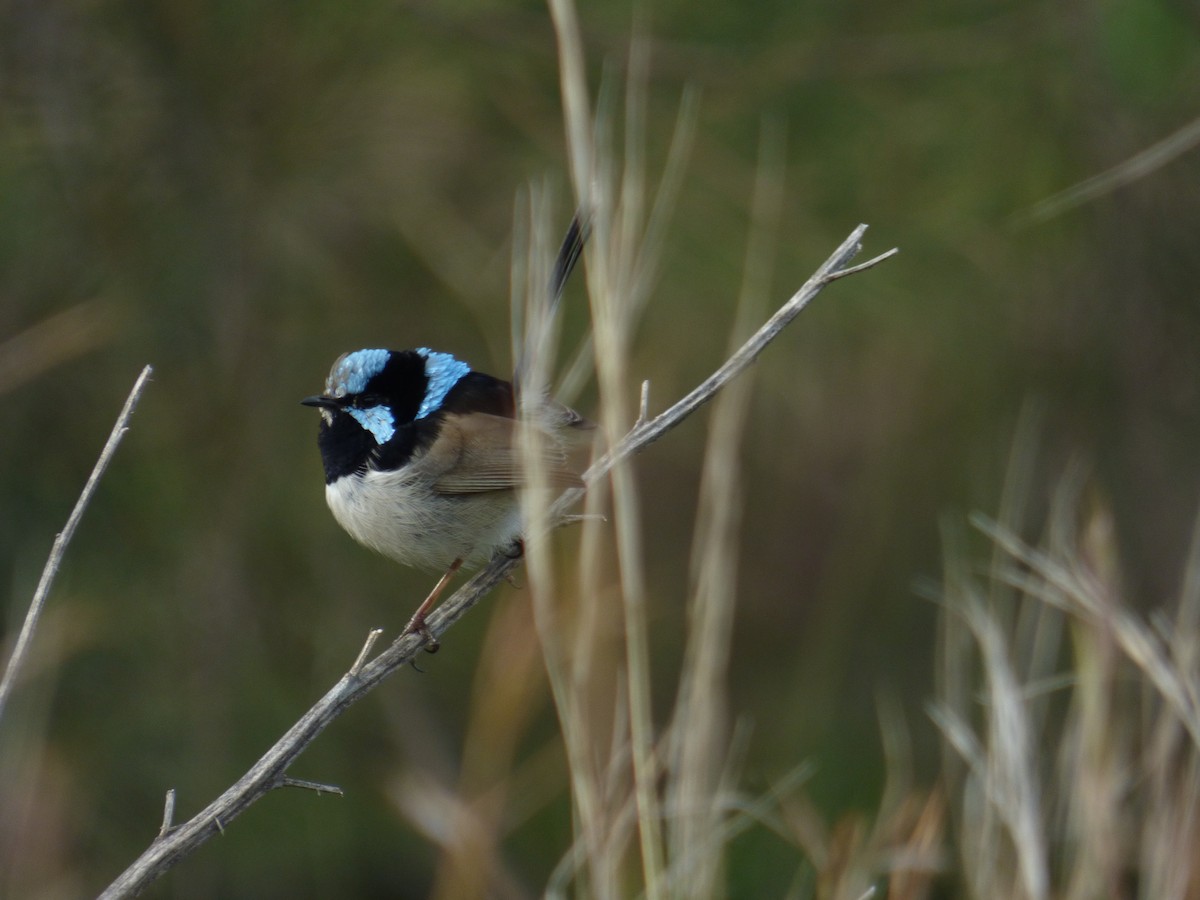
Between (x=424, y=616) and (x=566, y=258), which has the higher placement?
(x=566, y=258)

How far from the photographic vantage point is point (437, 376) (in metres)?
3.16

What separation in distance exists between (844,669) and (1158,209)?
1815 mm

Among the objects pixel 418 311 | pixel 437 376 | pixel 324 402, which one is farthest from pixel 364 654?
pixel 418 311

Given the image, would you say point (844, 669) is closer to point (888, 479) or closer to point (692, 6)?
point (888, 479)

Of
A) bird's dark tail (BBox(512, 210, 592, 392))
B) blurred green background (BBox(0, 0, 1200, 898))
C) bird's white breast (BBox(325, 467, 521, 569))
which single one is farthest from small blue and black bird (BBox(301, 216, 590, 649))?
blurred green background (BBox(0, 0, 1200, 898))

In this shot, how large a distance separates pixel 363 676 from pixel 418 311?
271cm

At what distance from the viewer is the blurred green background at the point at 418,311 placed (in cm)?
387

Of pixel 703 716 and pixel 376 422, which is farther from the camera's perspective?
pixel 376 422

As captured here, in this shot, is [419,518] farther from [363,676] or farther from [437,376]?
[363,676]

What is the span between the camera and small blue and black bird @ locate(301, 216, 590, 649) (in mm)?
2885

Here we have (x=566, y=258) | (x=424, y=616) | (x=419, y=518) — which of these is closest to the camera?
A: (x=566, y=258)

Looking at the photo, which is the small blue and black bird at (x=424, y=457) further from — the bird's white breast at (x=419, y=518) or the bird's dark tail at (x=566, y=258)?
the bird's dark tail at (x=566, y=258)

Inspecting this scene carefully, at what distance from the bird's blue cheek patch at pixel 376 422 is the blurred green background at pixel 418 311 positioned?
37.8 inches

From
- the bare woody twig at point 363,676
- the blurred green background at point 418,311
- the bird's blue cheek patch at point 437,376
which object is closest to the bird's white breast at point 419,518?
the bird's blue cheek patch at point 437,376
